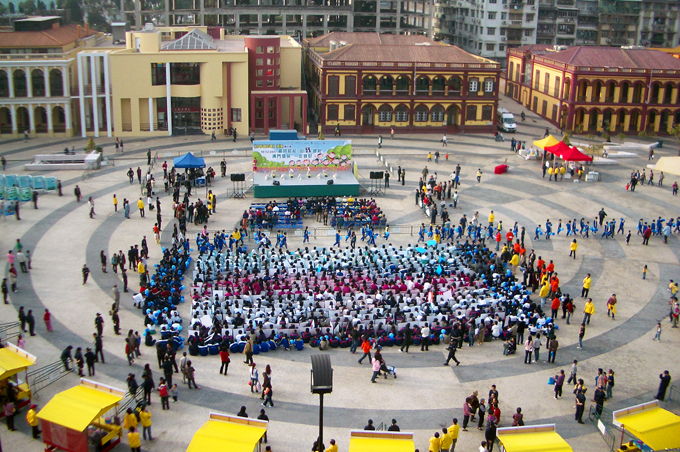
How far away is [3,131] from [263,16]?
49.1m

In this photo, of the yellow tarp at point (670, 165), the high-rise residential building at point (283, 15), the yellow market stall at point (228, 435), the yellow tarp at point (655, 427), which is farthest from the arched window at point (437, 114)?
the yellow market stall at point (228, 435)

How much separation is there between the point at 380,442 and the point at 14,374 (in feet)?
45.9

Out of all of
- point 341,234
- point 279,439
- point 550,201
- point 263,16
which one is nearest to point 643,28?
point 263,16

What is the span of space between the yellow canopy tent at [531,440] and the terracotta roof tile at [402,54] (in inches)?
2279

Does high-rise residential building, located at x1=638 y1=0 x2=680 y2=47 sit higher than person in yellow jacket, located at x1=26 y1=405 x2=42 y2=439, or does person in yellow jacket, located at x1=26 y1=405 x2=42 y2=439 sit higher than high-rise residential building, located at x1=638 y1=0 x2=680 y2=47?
high-rise residential building, located at x1=638 y1=0 x2=680 y2=47

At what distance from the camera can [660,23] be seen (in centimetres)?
11888

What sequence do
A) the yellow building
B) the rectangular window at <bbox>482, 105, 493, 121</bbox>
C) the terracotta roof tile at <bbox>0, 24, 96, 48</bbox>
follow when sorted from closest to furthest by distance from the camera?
the terracotta roof tile at <bbox>0, 24, 96, 48</bbox>
the yellow building
the rectangular window at <bbox>482, 105, 493, 121</bbox>

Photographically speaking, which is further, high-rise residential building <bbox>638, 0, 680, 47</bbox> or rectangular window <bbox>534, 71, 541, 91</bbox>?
high-rise residential building <bbox>638, 0, 680, 47</bbox>

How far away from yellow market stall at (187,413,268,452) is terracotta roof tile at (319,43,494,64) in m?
57.5

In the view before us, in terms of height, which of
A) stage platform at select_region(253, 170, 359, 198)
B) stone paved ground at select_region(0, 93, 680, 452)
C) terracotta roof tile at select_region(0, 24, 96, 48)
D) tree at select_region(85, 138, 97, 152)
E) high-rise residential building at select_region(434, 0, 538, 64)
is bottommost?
stone paved ground at select_region(0, 93, 680, 452)

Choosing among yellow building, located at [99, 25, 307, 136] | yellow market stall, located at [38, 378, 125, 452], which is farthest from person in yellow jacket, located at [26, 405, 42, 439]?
yellow building, located at [99, 25, 307, 136]

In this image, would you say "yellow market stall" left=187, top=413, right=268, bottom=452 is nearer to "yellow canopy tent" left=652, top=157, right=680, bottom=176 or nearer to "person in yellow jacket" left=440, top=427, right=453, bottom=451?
"person in yellow jacket" left=440, top=427, right=453, bottom=451

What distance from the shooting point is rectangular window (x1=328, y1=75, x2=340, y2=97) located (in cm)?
7581

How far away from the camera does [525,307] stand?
34.3 meters
